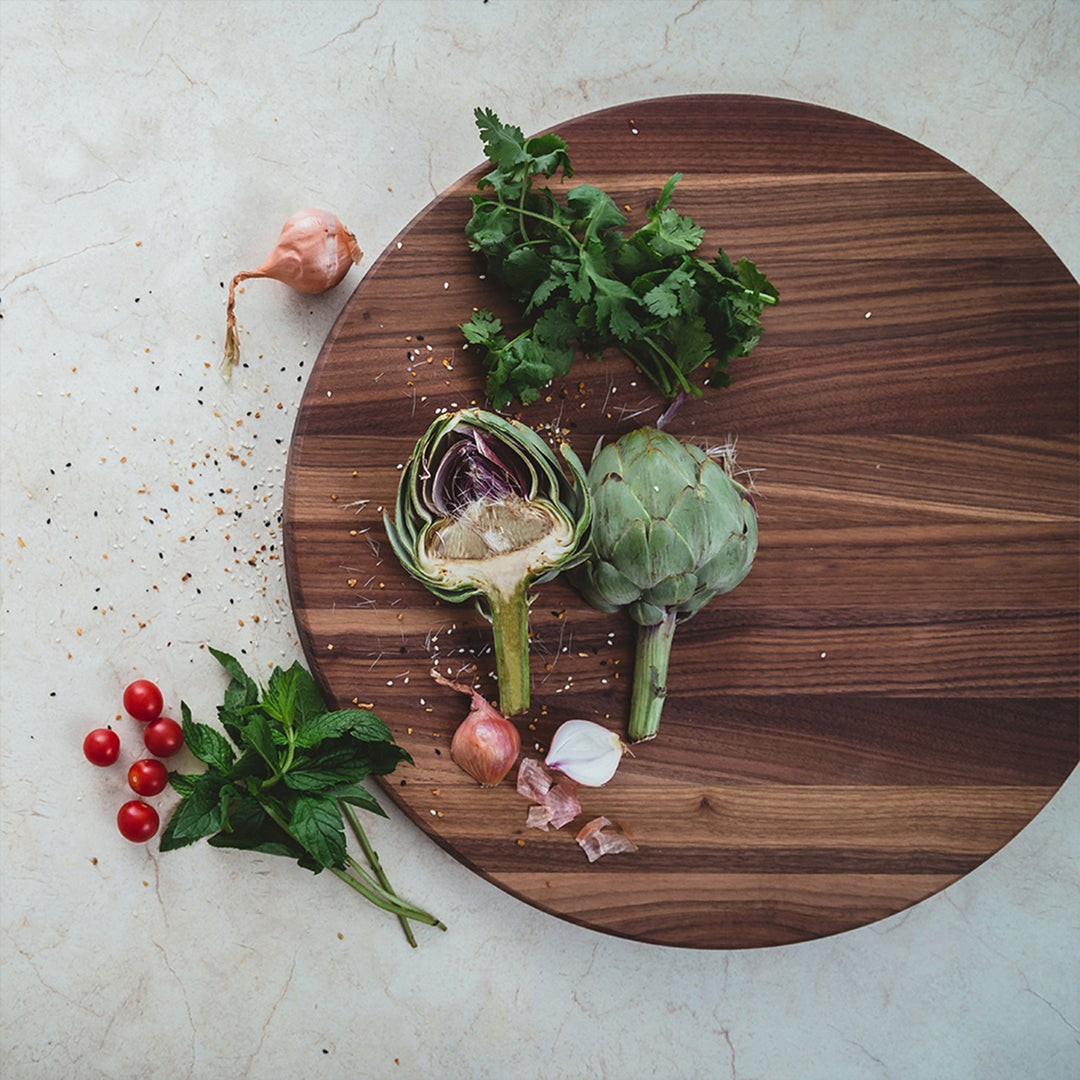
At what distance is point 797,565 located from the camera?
4.10 ft

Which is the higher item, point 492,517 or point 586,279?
point 586,279

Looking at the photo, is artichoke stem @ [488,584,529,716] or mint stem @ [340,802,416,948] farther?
mint stem @ [340,802,416,948]

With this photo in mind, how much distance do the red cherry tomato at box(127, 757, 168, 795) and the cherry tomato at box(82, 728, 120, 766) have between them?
4 cm

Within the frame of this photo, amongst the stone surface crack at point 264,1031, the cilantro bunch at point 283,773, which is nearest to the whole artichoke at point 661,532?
the cilantro bunch at point 283,773

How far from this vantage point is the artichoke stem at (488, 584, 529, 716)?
1.15 meters

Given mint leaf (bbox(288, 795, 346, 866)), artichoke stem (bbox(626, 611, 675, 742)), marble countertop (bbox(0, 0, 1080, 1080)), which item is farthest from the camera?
marble countertop (bbox(0, 0, 1080, 1080))

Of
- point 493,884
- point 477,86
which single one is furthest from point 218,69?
point 493,884

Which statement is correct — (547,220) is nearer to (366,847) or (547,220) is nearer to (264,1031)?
(366,847)

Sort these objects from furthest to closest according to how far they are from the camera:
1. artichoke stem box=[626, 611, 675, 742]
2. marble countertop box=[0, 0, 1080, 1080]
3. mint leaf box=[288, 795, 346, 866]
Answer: marble countertop box=[0, 0, 1080, 1080] < artichoke stem box=[626, 611, 675, 742] < mint leaf box=[288, 795, 346, 866]

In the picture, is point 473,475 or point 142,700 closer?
point 473,475

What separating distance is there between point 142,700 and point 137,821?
0.60 feet

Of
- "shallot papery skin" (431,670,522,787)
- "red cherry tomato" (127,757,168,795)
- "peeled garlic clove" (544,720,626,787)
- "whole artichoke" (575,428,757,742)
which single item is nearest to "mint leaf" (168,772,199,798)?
"red cherry tomato" (127,757,168,795)

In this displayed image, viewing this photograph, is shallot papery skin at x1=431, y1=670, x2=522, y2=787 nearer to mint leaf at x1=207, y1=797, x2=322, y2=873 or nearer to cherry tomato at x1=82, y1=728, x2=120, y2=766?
mint leaf at x1=207, y1=797, x2=322, y2=873

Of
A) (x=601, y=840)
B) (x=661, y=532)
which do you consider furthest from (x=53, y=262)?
(x=601, y=840)
